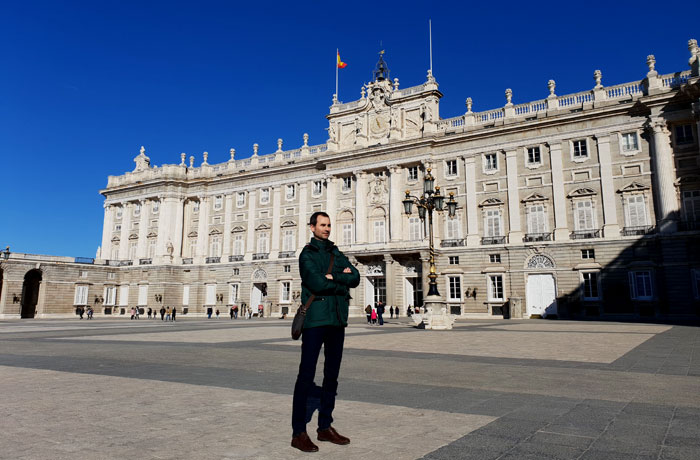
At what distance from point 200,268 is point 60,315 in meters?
14.5

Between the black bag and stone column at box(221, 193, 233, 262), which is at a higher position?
stone column at box(221, 193, 233, 262)

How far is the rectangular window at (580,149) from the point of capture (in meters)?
34.9

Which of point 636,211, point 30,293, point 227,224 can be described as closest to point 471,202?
point 636,211

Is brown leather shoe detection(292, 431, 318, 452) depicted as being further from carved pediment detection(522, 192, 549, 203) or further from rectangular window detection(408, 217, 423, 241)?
rectangular window detection(408, 217, 423, 241)

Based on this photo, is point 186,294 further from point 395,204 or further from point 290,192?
point 395,204

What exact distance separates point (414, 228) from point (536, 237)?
9679 mm

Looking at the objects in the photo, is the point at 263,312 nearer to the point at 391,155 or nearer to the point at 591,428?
the point at 391,155

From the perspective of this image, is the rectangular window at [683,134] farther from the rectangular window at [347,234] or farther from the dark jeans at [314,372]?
the dark jeans at [314,372]

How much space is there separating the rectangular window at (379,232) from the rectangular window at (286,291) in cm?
1018

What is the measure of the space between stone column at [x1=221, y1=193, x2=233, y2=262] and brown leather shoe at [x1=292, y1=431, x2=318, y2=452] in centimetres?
4852

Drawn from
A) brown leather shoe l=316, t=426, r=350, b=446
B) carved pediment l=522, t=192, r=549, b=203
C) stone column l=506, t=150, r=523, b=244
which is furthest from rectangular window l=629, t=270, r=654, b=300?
brown leather shoe l=316, t=426, r=350, b=446

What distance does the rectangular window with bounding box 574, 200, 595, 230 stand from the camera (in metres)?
34.1

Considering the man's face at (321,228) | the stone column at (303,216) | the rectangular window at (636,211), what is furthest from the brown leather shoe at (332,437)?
the stone column at (303,216)

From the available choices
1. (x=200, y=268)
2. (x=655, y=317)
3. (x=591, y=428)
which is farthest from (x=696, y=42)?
(x=200, y=268)
